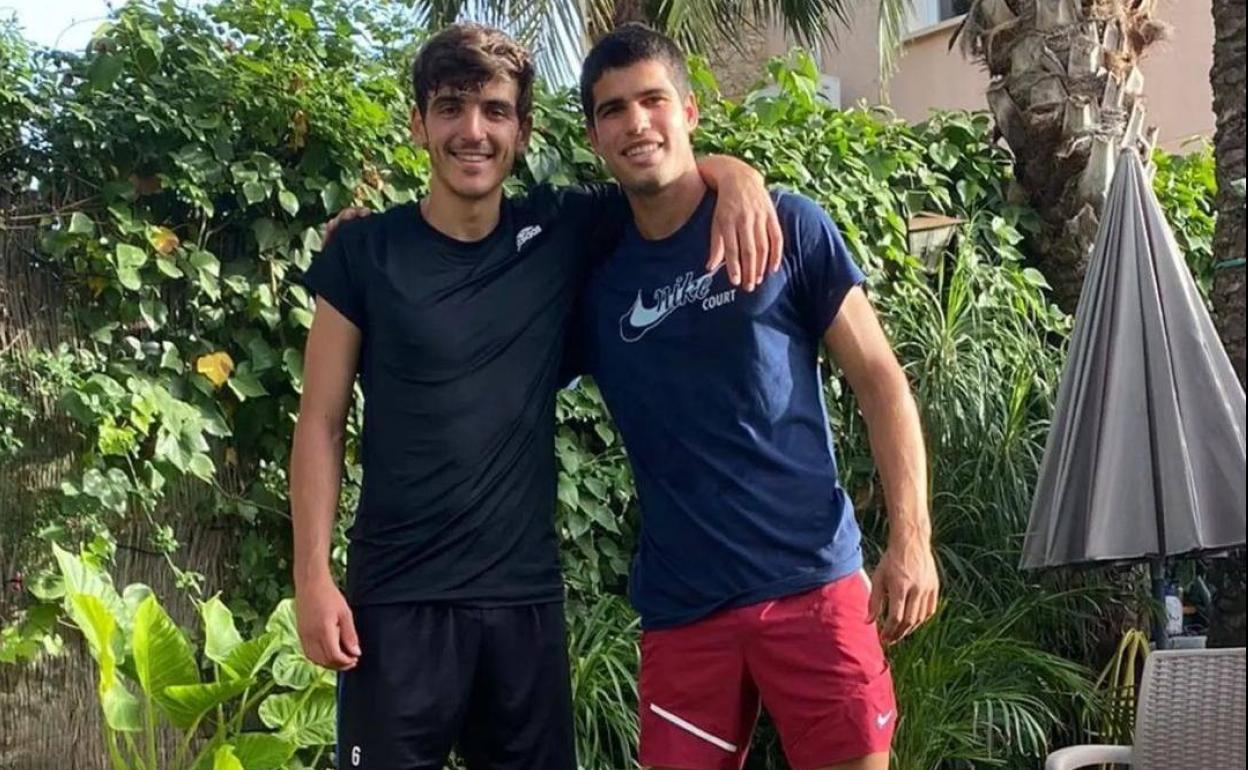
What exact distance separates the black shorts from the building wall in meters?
8.35

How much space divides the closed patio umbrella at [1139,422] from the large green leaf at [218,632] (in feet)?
8.80

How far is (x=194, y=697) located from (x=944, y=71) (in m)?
10.6

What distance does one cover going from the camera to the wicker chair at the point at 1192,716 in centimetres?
379

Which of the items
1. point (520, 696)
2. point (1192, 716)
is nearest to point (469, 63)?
point (520, 696)

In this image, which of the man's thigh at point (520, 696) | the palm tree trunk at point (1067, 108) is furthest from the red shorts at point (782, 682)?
the palm tree trunk at point (1067, 108)

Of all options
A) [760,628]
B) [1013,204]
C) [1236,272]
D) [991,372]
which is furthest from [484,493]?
[1013,204]

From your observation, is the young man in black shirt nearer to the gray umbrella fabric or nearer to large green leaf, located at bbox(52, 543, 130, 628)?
large green leaf, located at bbox(52, 543, 130, 628)

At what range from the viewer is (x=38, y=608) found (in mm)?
4285

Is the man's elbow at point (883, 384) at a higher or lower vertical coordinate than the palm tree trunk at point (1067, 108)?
lower

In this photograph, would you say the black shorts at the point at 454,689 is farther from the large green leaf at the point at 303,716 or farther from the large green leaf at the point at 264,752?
the large green leaf at the point at 303,716

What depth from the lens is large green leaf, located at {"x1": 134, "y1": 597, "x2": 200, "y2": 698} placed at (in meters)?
4.03

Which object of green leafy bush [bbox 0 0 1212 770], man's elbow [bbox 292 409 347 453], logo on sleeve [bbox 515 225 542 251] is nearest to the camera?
man's elbow [bbox 292 409 347 453]

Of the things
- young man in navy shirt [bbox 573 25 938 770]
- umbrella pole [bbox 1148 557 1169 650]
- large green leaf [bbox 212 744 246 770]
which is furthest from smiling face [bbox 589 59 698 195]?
umbrella pole [bbox 1148 557 1169 650]

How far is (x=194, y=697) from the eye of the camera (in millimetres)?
4016
